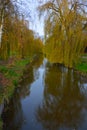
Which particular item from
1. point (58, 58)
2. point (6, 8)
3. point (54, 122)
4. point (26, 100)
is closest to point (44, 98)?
point (26, 100)

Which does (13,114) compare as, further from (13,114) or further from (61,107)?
(61,107)

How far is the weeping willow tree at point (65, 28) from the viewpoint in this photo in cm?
2145

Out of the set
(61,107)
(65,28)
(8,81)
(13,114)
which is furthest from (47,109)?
(65,28)

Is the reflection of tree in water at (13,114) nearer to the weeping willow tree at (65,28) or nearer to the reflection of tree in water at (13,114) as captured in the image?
the reflection of tree in water at (13,114)

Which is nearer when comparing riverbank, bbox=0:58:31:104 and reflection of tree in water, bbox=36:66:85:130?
reflection of tree in water, bbox=36:66:85:130

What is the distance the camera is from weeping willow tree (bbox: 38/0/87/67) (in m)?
21.5

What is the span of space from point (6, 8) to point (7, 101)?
169 inches

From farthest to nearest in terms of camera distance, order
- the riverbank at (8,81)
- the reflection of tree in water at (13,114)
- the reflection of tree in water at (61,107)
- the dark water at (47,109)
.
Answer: the riverbank at (8,81) → the reflection of tree in water at (61,107) → the dark water at (47,109) → the reflection of tree in water at (13,114)

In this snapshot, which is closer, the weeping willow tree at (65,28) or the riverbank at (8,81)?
the riverbank at (8,81)

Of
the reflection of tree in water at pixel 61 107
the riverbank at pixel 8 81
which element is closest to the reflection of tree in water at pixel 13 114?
the riverbank at pixel 8 81

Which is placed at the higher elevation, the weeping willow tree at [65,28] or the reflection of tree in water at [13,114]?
the weeping willow tree at [65,28]

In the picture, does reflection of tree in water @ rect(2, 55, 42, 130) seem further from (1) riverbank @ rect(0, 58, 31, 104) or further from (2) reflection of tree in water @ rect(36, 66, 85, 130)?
(2) reflection of tree in water @ rect(36, 66, 85, 130)

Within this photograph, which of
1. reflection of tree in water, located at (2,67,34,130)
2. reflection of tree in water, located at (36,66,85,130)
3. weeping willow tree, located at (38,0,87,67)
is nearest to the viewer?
reflection of tree in water, located at (2,67,34,130)

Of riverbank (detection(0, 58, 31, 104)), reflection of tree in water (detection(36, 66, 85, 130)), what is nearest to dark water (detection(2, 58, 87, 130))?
reflection of tree in water (detection(36, 66, 85, 130))
